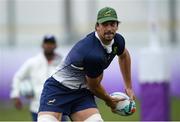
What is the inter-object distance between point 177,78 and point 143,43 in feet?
4.76

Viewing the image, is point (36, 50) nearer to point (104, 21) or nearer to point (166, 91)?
point (166, 91)

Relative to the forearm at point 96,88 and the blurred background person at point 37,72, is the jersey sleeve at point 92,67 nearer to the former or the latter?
the forearm at point 96,88

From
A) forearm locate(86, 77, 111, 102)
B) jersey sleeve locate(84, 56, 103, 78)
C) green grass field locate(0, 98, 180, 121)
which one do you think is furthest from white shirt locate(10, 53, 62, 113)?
green grass field locate(0, 98, 180, 121)

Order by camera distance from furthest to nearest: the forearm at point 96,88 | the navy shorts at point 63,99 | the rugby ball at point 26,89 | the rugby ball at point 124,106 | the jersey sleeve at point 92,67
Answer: the rugby ball at point 26,89, the rugby ball at point 124,106, the navy shorts at point 63,99, the forearm at point 96,88, the jersey sleeve at point 92,67

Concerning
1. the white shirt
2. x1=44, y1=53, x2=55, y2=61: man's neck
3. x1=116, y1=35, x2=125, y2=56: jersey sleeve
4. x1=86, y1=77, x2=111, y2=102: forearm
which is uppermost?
x1=116, y1=35, x2=125, y2=56: jersey sleeve

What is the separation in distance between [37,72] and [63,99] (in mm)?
3022

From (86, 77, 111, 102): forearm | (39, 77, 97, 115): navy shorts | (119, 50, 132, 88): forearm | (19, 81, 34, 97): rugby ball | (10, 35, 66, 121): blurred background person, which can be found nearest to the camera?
(86, 77, 111, 102): forearm

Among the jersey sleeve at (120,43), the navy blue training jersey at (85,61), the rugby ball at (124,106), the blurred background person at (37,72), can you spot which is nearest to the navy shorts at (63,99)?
the navy blue training jersey at (85,61)

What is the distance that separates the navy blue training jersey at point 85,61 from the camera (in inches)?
427

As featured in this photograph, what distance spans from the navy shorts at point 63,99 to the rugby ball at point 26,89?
303 cm

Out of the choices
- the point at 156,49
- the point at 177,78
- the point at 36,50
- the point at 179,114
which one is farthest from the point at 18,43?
the point at 156,49

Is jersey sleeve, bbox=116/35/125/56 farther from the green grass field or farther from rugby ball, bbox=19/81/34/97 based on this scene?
the green grass field

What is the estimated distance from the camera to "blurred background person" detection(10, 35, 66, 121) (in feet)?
46.3

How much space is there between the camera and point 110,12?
1084 centimetres
